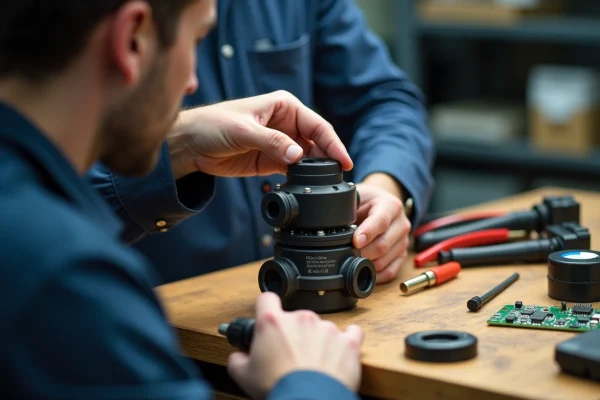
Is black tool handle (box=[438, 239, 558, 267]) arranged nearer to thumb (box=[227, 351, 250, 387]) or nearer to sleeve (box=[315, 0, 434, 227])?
sleeve (box=[315, 0, 434, 227])

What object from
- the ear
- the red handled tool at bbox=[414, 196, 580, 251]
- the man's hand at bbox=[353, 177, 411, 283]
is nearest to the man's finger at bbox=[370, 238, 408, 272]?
the man's hand at bbox=[353, 177, 411, 283]

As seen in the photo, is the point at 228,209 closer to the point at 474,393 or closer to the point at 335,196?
the point at 335,196

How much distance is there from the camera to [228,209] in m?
1.69

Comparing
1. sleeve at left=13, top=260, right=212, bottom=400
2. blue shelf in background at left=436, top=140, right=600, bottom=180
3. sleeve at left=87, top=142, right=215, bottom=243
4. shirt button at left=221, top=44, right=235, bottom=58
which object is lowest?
blue shelf in background at left=436, top=140, right=600, bottom=180

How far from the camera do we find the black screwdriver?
1062 mm

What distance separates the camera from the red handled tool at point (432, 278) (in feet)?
4.25

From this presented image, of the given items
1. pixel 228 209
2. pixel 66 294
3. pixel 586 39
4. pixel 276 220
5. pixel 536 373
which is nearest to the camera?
pixel 66 294

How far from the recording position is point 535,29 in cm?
326

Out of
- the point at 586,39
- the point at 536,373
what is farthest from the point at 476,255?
the point at 586,39

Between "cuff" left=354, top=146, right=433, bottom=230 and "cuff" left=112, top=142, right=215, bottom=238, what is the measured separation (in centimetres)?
30

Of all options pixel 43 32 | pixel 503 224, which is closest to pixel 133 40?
pixel 43 32

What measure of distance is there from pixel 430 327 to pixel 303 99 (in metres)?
0.76

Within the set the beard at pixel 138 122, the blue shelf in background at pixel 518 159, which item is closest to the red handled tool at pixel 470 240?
the beard at pixel 138 122

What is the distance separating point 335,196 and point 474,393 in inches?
13.9
